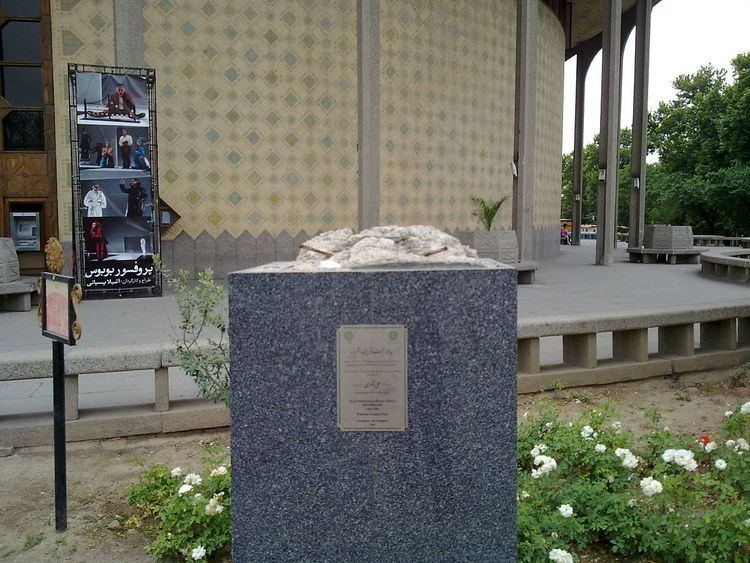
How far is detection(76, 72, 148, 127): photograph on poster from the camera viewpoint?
471 inches

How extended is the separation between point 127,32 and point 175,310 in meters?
5.47

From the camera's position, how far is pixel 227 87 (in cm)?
1580

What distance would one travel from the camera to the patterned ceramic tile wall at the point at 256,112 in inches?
606

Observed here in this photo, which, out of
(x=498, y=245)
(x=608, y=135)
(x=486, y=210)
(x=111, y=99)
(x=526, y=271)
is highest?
(x=608, y=135)

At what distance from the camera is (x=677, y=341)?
23.9 feet

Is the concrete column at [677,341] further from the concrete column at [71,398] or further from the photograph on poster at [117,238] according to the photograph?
the photograph on poster at [117,238]

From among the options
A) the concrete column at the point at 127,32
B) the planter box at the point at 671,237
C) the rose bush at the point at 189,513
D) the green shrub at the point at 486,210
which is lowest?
the rose bush at the point at 189,513

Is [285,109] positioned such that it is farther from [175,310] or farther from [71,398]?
[71,398]

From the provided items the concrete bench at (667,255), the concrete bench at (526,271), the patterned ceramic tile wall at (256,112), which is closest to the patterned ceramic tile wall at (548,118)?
the concrete bench at (667,255)

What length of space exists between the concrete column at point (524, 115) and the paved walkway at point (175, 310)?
59.1 inches

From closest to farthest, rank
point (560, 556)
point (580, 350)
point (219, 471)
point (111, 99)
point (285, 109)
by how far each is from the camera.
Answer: point (560, 556) < point (219, 471) < point (580, 350) < point (111, 99) < point (285, 109)

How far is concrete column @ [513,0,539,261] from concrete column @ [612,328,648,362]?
11.2 m

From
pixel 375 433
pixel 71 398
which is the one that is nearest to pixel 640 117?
pixel 71 398

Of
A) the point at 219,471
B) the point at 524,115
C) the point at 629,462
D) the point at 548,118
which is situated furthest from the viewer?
the point at 548,118
